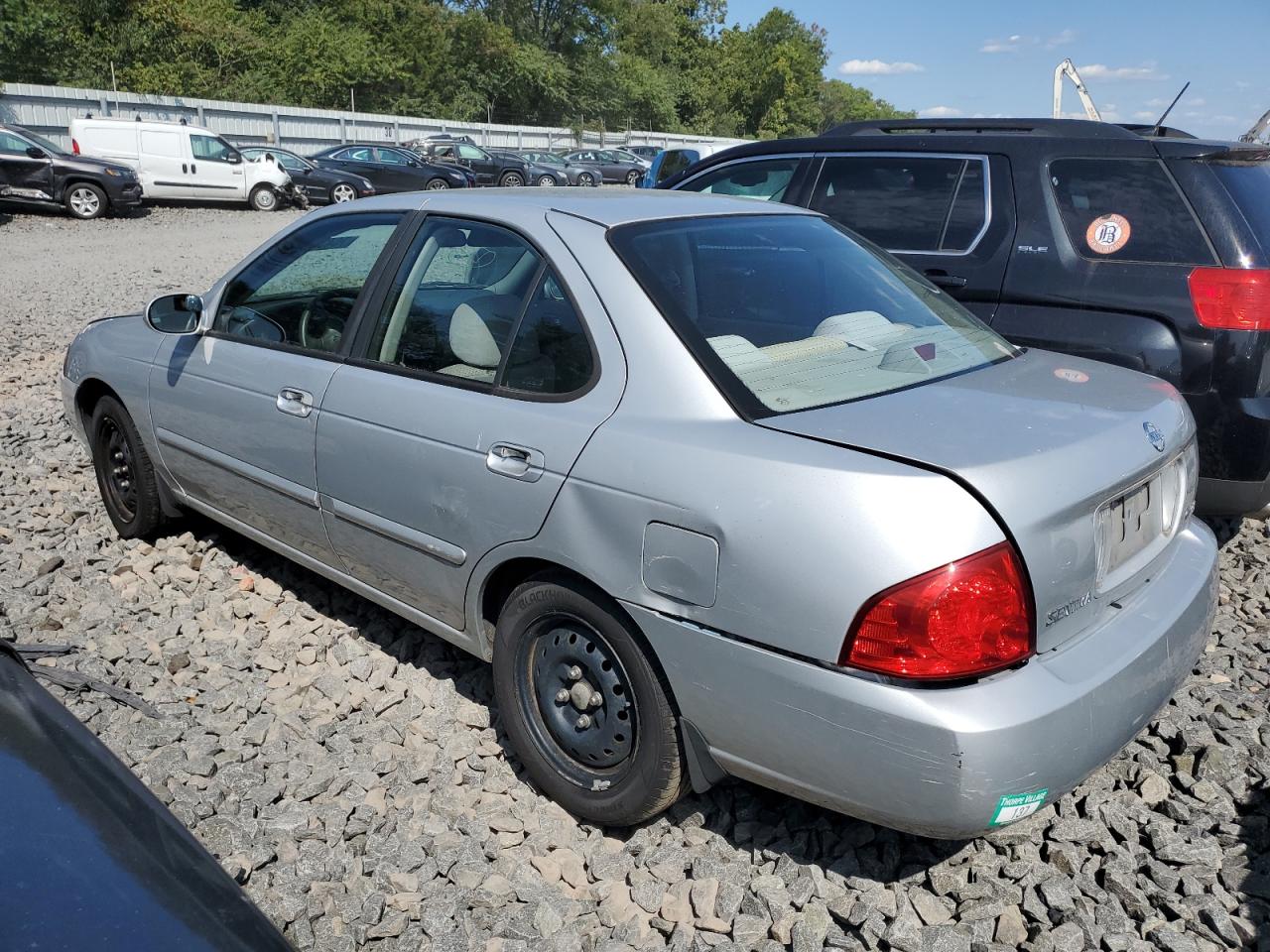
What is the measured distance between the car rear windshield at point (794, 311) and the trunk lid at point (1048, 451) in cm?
14

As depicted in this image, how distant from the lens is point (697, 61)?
296ft

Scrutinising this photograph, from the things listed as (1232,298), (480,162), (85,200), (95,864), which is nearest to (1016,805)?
(95,864)

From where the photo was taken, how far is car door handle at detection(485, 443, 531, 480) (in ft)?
8.89

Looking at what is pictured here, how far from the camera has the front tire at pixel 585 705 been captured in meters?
2.57

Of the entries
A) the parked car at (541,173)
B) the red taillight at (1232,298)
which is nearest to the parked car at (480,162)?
the parked car at (541,173)

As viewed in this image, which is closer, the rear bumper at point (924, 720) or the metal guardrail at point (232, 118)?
the rear bumper at point (924, 720)

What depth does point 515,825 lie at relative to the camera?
291 centimetres

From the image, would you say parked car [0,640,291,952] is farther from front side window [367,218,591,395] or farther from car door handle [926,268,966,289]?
car door handle [926,268,966,289]

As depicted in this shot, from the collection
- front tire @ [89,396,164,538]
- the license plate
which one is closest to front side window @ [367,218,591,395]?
the license plate

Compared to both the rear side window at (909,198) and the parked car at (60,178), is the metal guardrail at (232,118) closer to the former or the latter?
the parked car at (60,178)

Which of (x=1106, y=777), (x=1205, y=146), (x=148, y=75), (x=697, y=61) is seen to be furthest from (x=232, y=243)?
(x=697, y=61)

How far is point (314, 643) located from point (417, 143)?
1173 inches

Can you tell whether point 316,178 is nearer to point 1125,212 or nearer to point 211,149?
point 211,149

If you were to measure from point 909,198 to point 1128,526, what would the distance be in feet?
10.3
